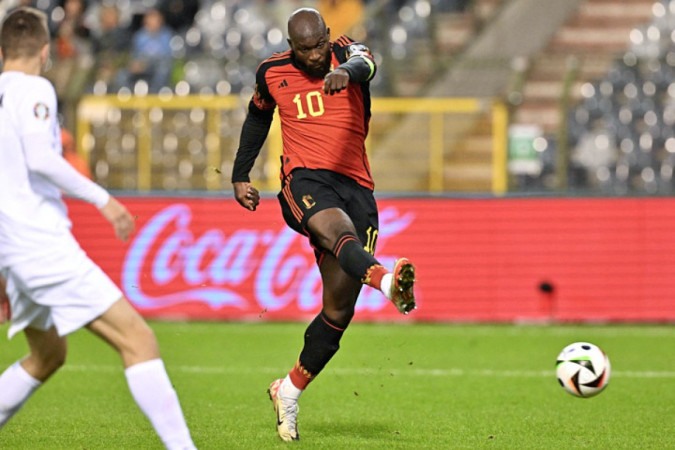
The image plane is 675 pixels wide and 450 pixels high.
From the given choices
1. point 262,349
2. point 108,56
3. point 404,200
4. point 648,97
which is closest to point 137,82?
point 108,56

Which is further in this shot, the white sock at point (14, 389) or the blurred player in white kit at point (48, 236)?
the white sock at point (14, 389)

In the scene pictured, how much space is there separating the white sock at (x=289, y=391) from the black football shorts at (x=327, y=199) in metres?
0.76

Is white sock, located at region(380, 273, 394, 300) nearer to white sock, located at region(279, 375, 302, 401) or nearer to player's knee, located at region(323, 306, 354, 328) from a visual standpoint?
player's knee, located at region(323, 306, 354, 328)

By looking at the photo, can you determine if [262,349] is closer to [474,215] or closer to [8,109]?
[474,215]

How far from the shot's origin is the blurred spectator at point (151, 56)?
1614 centimetres

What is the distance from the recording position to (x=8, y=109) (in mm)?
5363

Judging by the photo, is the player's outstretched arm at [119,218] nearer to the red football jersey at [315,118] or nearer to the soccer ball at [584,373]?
the red football jersey at [315,118]

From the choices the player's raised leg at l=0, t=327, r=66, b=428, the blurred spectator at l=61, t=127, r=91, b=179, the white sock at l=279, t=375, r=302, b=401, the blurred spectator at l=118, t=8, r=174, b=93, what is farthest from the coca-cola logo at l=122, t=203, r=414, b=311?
the player's raised leg at l=0, t=327, r=66, b=428

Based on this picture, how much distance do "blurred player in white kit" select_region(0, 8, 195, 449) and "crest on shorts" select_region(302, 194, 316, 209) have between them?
6.27 feet

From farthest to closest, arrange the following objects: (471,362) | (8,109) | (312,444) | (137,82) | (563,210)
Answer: (137,82) → (563,210) → (471,362) → (312,444) → (8,109)

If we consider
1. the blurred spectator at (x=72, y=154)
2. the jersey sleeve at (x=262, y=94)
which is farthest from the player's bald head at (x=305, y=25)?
the blurred spectator at (x=72, y=154)

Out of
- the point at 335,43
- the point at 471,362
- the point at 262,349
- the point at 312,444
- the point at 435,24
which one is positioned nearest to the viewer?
the point at 312,444

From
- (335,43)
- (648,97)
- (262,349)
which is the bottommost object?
(262,349)

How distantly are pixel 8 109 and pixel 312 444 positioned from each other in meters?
2.62
